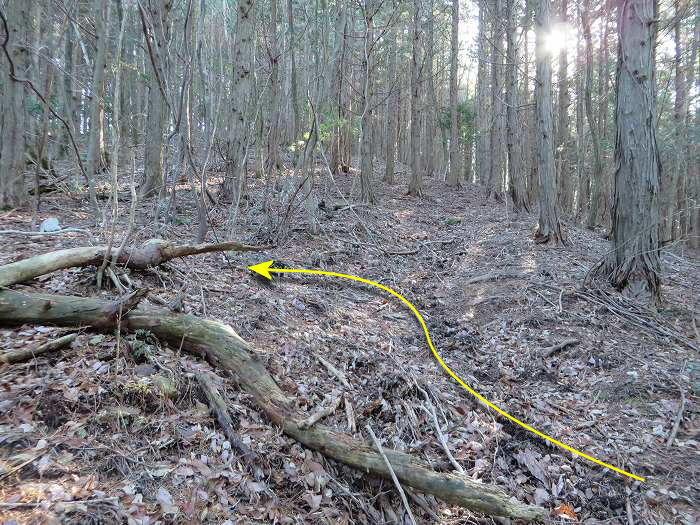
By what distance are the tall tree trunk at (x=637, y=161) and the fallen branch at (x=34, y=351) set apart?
6.89 metres

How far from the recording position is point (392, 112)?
26047 mm

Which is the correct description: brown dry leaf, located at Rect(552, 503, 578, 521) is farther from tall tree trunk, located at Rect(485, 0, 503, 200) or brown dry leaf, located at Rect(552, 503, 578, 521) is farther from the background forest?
tall tree trunk, located at Rect(485, 0, 503, 200)

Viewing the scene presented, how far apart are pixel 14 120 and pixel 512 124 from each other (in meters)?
13.1

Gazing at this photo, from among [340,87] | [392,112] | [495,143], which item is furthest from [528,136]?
[340,87]

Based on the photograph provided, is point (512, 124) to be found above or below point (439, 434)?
above

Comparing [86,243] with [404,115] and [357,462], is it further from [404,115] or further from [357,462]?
[404,115]

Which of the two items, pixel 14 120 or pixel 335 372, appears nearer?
pixel 335 372

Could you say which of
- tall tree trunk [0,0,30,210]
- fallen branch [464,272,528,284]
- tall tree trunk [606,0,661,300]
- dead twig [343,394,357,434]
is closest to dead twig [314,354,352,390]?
dead twig [343,394,357,434]

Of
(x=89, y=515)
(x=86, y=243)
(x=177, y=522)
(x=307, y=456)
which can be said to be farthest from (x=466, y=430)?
(x=86, y=243)

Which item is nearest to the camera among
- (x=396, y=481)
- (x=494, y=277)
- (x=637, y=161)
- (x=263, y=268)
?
(x=396, y=481)

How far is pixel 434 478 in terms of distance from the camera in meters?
3.11

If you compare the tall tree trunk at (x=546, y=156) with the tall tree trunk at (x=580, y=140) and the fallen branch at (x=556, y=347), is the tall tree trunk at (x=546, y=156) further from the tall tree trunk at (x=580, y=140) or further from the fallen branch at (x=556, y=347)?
the tall tree trunk at (x=580, y=140)

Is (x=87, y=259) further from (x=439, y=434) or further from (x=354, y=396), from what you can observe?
(x=439, y=434)

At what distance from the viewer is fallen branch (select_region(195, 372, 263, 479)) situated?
9.95 feet
